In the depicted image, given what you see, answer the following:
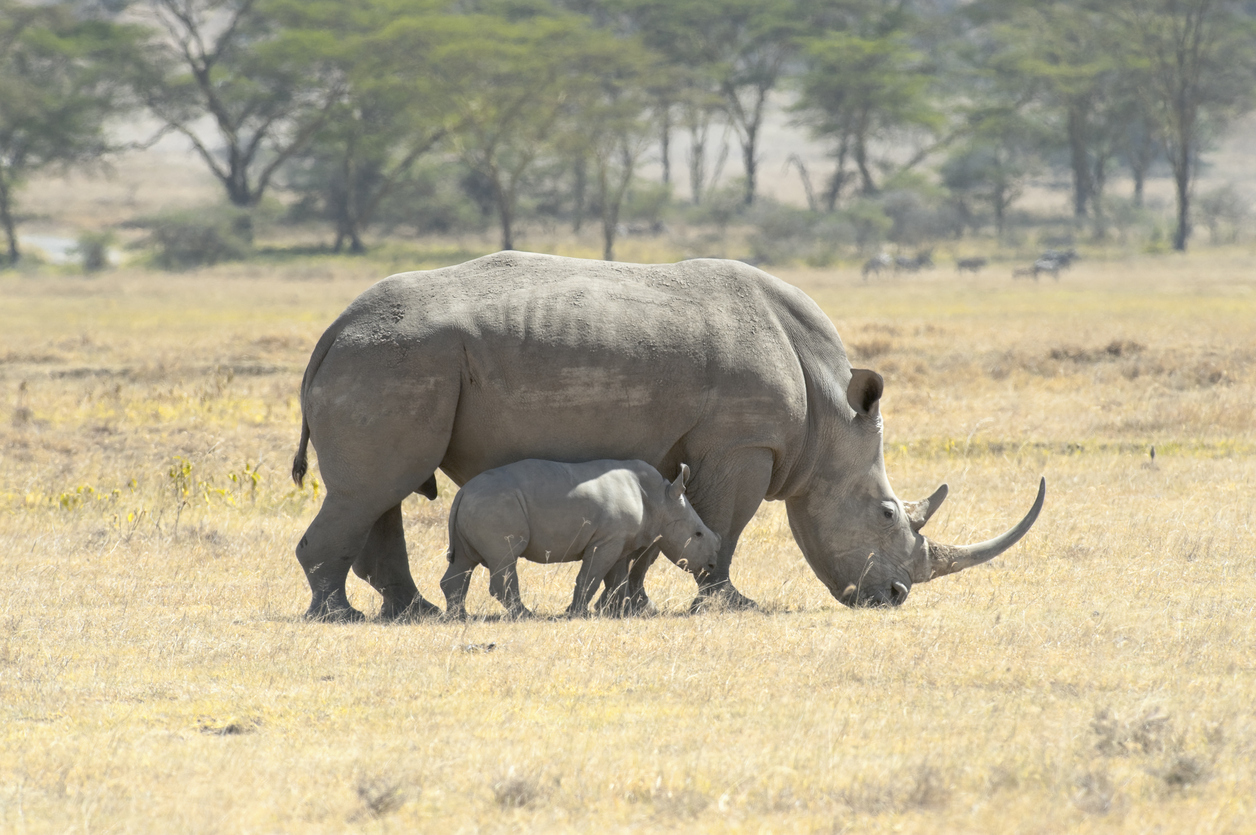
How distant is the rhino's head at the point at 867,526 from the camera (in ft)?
27.5

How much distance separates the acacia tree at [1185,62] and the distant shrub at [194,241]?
3158 cm

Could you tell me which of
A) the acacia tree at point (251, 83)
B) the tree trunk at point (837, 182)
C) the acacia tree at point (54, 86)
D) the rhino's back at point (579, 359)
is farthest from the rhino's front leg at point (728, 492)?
the tree trunk at point (837, 182)

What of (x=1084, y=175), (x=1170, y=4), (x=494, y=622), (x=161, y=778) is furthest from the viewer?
(x=1084, y=175)

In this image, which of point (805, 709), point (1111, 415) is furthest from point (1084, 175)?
point (805, 709)

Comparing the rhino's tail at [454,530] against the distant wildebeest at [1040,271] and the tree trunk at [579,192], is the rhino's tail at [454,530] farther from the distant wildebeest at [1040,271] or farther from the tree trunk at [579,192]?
the tree trunk at [579,192]

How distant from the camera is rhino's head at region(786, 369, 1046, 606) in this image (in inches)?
330

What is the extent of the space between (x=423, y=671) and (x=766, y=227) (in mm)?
47664

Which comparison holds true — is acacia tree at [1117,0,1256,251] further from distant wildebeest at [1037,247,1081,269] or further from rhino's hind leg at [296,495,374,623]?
rhino's hind leg at [296,495,374,623]

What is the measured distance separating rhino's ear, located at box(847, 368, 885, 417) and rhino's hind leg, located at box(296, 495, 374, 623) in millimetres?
2733

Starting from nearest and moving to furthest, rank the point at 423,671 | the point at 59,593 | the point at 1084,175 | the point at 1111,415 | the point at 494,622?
the point at 423,671
the point at 494,622
the point at 59,593
the point at 1111,415
the point at 1084,175

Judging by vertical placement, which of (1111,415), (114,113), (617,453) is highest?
(114,113)

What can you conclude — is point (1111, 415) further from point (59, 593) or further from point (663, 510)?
point (59, 593)

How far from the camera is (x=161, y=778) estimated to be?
507 centimetres

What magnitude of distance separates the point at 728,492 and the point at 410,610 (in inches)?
71.8
